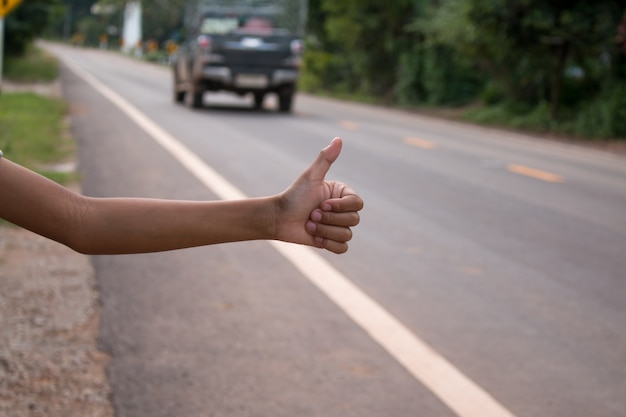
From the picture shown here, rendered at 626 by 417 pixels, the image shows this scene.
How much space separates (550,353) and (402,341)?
683 mm

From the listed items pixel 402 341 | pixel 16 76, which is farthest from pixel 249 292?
pixel 16 76

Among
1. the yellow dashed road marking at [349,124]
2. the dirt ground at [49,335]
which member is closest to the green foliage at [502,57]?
the yellow dashed road marking at [349,124]

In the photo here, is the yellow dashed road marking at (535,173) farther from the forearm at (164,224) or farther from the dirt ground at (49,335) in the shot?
the forearm at (164,224)

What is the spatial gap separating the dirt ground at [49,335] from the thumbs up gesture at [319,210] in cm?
161

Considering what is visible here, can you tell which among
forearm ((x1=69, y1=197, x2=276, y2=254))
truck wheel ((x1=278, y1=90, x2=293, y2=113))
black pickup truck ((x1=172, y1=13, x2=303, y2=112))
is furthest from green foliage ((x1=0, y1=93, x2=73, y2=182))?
forearm ((x1=69, y1=197, x2=276, y2=254))

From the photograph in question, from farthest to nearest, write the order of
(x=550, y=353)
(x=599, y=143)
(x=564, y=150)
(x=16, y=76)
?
(x=16, y=76) < (x=599, y=143) < (x=564, y=150) < (x=550, y=353)

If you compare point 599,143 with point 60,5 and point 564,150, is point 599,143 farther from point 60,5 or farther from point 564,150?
point 60,5

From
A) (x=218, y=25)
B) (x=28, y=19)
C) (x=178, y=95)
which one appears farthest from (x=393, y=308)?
(x=28, y=19)

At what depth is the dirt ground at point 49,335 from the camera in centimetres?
412

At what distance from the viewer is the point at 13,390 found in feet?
13.8

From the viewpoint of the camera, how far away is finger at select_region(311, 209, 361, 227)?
2691mm

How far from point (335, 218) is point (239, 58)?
20.2m

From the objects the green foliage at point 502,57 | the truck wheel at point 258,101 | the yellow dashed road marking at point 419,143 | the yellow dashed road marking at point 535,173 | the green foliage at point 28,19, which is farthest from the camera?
the green foliage at point 28,19

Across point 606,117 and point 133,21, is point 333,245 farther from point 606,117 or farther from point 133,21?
point 133,21
